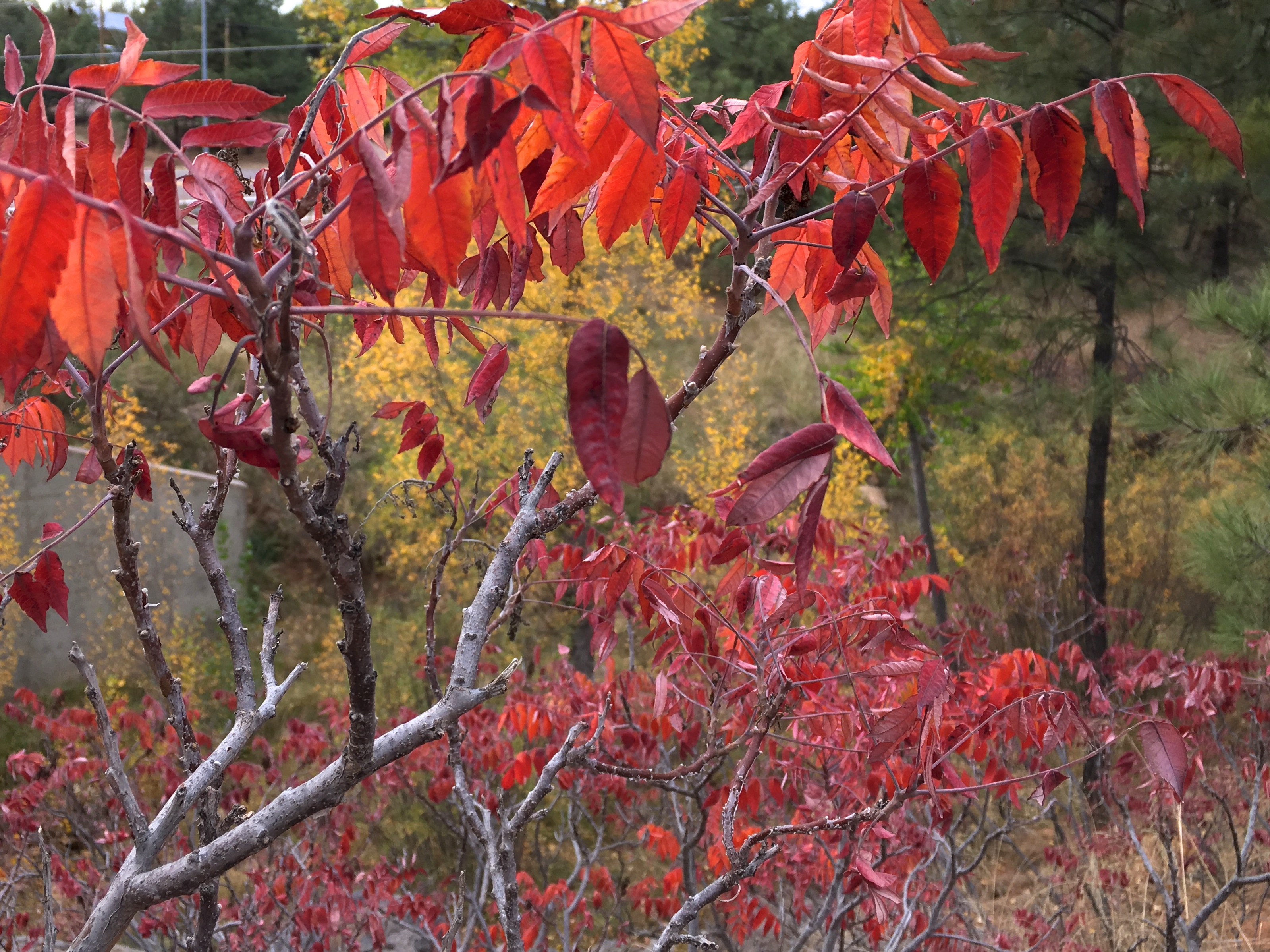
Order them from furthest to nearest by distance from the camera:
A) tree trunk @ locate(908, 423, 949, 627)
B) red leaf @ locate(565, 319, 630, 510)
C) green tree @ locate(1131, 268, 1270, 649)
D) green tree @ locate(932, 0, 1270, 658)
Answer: tree trunk @ locate(908, 423, 949, 627) < green tree @ locate(932, 0, 1270, 658) < green tree @ locate(1131, 268, 1270, 649) < red leaf @ locate(565, 319, 630, 510)

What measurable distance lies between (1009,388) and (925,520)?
1.10 meters

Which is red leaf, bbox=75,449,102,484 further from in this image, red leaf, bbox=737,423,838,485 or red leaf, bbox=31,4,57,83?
red leaf, bbox=737,423,838,485

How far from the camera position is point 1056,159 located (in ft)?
2.45

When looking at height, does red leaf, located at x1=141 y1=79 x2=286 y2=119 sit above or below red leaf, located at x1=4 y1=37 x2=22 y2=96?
below

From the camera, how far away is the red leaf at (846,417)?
1.92 ft

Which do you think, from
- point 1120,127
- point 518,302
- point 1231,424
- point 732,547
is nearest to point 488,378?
point 518,302

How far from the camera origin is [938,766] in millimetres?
1637

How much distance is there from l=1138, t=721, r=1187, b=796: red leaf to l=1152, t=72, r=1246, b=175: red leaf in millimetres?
786

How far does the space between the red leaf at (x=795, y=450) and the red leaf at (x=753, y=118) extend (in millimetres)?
492

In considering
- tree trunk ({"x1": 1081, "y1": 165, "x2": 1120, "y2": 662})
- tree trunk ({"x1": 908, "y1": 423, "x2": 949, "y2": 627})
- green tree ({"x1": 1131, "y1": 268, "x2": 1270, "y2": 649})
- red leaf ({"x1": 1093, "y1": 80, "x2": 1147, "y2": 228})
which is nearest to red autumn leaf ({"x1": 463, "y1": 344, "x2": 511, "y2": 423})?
red leaf ({"x1": 1093, "y1": 80, "x2": 1147, "y2": 228})

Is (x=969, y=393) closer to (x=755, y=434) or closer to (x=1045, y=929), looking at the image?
(x=755, y=434)

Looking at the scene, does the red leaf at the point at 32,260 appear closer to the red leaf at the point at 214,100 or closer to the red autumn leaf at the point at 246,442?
the red autumn leaf at the point at 246,442

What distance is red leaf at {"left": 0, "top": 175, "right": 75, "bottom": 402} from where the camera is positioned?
1.60 feet

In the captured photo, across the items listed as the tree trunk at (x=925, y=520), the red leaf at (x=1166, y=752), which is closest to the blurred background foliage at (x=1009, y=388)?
the tree trunk at (x=925, y=520)
